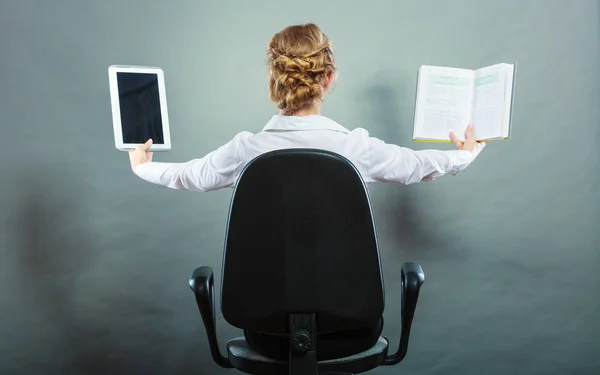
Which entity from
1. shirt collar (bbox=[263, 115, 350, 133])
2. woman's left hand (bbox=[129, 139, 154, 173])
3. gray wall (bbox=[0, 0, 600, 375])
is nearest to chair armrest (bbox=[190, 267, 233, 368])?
shirt collar (bbox=[263, 115, 350, 133])

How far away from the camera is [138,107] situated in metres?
1.88

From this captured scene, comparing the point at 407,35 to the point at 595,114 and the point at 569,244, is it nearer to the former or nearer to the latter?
the point at 595,114

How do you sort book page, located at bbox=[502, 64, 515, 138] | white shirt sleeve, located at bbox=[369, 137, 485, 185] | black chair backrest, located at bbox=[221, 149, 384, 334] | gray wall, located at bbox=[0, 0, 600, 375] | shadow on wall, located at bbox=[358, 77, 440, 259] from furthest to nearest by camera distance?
shadow on wall, located at bbox=[358, 77, 440, 259]
gray wall, located at bbox=[0, 0, 600, 375]
book page, located at bbox=[502, 64, 515, 138]
white shirt sleeve, located at bbox=[369, 137, 485, 185]
black chair backrest, located at bbox=[221, 149, 384, 334]

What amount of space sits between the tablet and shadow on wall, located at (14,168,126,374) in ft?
1.67

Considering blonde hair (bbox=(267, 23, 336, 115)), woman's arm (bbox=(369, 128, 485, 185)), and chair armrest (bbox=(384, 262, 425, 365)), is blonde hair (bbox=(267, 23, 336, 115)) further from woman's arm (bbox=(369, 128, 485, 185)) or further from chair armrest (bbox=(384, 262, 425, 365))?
chair armrest (bbox=(384, 262, 425, 365))

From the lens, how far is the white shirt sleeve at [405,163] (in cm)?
154

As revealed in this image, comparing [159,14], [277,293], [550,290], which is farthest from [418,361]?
[159,14]

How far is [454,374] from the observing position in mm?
2480

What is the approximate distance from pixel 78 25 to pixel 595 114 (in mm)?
1988

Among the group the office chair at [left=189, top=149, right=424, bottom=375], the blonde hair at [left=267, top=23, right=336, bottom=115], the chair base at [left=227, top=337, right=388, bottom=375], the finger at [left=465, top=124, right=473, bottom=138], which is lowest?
the chair base at [left=227, top=337, right=388, bottom=375]

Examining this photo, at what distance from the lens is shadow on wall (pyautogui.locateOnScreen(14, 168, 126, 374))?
2229 millimetres

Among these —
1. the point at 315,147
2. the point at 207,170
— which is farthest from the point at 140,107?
the point at 315,147

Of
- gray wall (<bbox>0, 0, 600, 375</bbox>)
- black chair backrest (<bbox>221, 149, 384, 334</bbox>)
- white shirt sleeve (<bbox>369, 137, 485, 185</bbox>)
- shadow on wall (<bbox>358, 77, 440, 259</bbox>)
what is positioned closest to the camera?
black chair backrest (<bbox>221, 149, 384, 334</bbox>)

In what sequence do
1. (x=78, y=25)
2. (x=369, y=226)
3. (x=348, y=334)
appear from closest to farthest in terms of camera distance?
(x=369, y=226)
(x=348, y=334)
(x=78, y=25)
